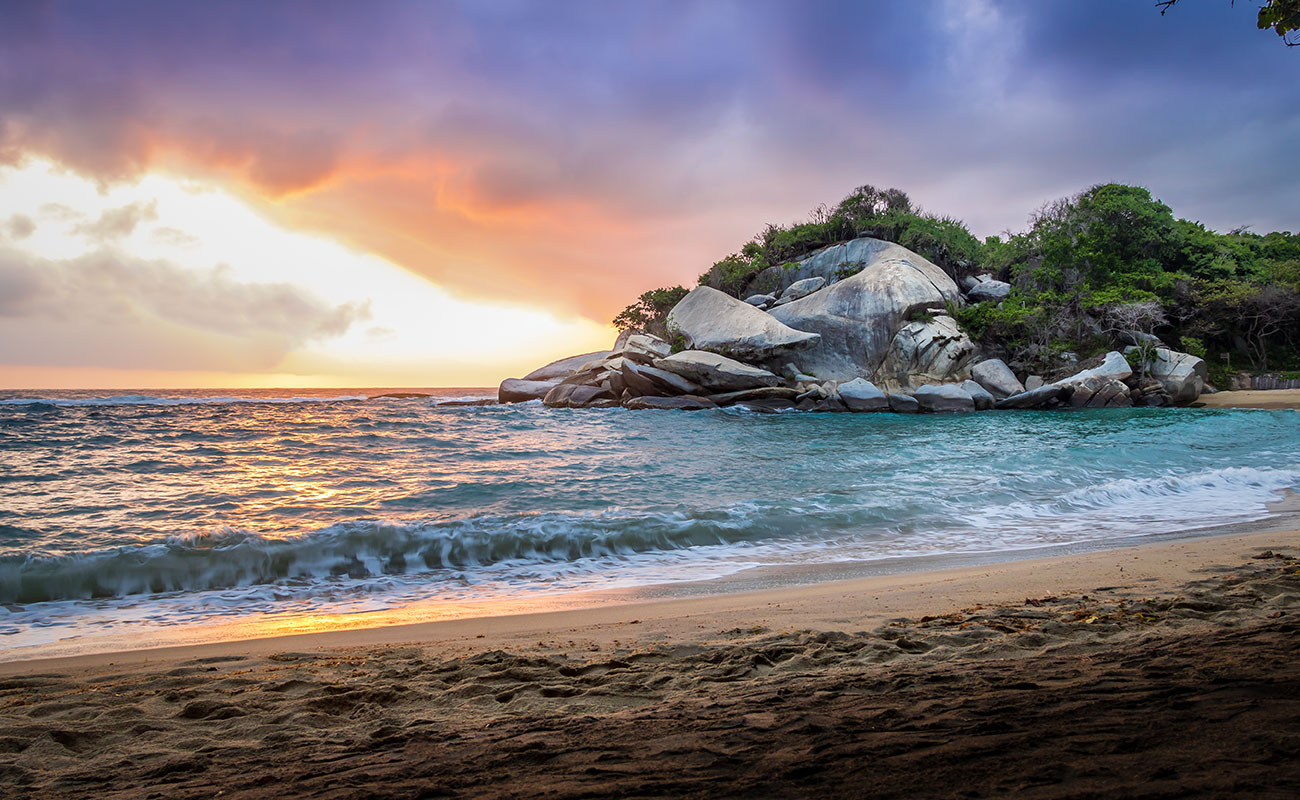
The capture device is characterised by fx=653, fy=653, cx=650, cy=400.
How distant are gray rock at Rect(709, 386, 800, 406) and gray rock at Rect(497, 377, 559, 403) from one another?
402 inches

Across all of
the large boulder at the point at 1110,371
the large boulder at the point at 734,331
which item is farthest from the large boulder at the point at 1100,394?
the large boulder at the point at 734,331

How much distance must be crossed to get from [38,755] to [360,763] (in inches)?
55.0

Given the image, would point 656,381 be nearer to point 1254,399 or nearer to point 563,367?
point 563,367

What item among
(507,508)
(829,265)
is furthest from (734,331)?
(507,508)

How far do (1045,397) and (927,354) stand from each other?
571cm

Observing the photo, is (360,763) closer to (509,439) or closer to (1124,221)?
(509,439)

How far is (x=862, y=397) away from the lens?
94.8ft

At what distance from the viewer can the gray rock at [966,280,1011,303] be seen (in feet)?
121

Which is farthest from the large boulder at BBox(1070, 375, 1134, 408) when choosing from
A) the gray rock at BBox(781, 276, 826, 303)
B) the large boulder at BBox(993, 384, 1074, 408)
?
the gray rock at BBox(781, 276, 826, 303)

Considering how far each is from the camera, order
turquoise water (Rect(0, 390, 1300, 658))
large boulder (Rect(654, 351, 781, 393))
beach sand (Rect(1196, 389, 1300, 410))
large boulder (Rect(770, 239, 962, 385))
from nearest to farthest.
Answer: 1. turquoise water (Rect(0, 390, 1300, 658))
2. beach sand (Rect(1196, 389, 1300, 410))
3. large boulder (Rect(654, 351, 781, 393))
4. large boulder (Rect(770, 239, 962, 385))

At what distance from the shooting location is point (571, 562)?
676 centimetres

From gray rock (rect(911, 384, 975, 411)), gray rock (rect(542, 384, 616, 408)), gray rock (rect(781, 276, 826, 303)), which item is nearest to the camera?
gray rock (rect(911, 384, 975, 411))

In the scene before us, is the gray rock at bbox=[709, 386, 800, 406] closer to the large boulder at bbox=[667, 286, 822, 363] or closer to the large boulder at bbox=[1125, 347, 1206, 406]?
the large boulder at bbox=[667, 286, 822, 363]

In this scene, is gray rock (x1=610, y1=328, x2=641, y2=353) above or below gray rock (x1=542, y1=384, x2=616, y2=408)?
above
